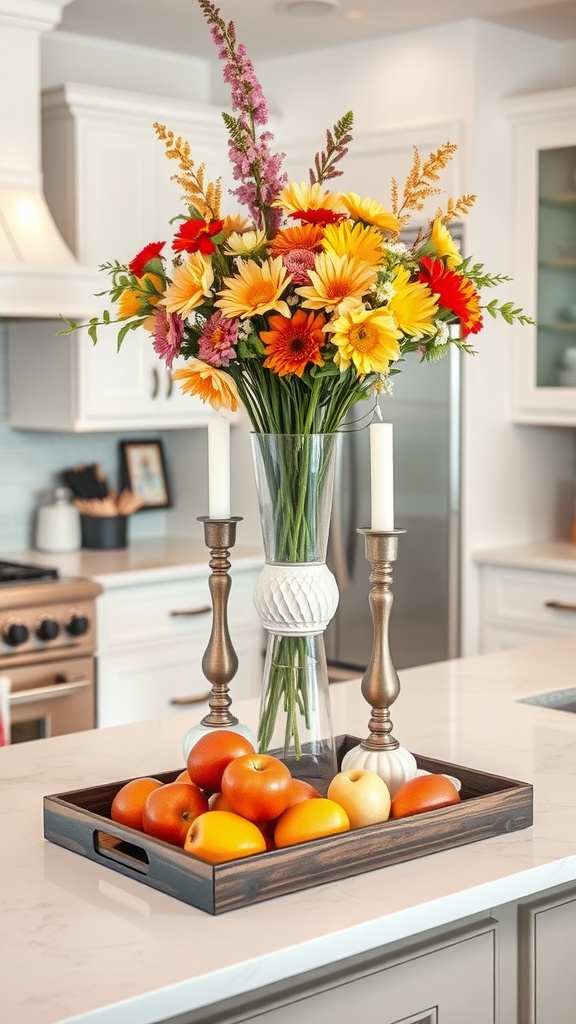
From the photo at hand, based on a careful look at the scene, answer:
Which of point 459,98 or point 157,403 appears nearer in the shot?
point 459,98

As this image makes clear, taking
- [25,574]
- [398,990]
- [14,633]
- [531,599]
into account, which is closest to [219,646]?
[398,990]

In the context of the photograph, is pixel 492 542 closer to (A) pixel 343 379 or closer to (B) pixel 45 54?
Result: (B) pixel 45 54

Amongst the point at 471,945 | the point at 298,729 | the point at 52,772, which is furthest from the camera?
the point at 52,772

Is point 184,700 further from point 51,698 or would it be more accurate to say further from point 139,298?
point 139,298

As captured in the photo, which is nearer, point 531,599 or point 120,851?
point 120,851

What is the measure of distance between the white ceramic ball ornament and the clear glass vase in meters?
0.04

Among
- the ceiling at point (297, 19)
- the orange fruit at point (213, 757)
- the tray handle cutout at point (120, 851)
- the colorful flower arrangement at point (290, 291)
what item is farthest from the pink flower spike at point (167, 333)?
the ceiling at point (297, 19)

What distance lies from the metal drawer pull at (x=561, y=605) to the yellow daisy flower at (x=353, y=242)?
102 inches

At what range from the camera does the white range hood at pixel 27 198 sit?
361cm

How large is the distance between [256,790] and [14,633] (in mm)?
2240

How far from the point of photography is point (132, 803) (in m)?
1.44

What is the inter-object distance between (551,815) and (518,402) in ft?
9.03

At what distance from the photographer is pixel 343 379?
155 centimetres

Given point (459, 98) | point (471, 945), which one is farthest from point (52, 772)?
point (459, 98)
